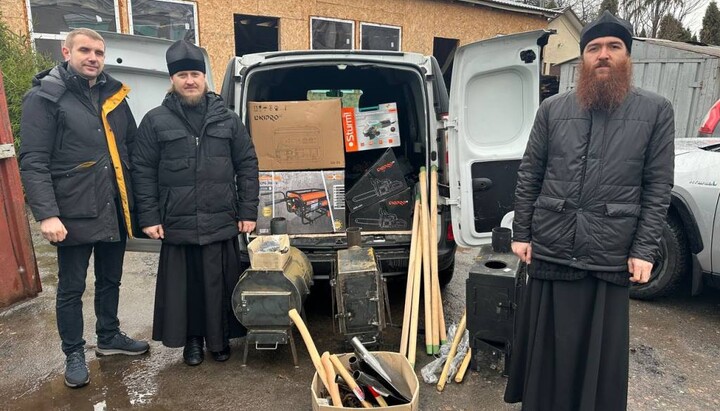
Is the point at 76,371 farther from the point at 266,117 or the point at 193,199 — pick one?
the point at 266,117

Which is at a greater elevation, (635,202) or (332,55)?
(332,55)

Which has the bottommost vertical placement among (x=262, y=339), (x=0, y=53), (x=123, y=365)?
(x=123, y=365)

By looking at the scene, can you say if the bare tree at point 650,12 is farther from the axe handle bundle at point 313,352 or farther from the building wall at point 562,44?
the axe handle bundle at point 313,352

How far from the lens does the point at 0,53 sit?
20.7 feet

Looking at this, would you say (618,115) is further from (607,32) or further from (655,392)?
(655,392)

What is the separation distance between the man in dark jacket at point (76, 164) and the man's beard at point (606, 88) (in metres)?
2.47

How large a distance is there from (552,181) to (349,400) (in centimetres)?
142

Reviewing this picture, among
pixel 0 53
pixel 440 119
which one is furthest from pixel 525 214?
pixel 0 53

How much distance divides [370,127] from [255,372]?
216 centimetres

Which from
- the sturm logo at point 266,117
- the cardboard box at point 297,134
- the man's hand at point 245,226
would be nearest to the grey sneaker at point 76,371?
the man's hand at point 245,226

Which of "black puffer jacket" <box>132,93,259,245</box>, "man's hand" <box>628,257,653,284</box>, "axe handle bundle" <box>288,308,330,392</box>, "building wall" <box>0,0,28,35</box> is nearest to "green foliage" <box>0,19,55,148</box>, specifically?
"building wall" <box>0,0,28,35</box>

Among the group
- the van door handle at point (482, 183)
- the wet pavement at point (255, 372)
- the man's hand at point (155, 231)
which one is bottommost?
the wet pavement at point (255, 372)

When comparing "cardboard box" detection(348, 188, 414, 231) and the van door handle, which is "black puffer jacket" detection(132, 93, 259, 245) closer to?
"cardboard box" detection(348, 188, 414, 231)

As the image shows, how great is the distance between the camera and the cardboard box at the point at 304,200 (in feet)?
12.1
